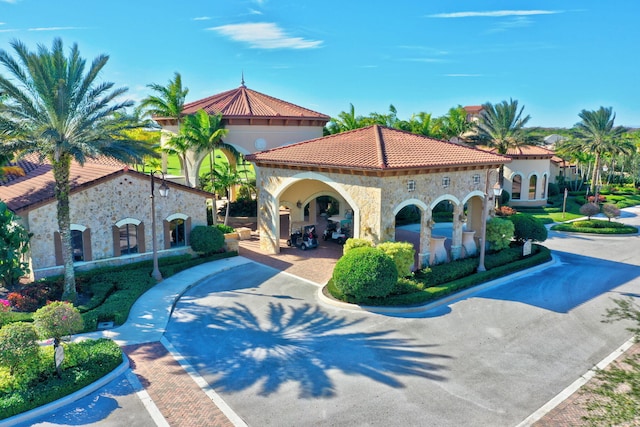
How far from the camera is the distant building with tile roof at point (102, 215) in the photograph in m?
18.5

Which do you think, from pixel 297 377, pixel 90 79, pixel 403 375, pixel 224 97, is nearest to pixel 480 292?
pixel 403 375

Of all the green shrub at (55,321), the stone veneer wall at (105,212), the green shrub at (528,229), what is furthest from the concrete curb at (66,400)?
the green shrub at (528,229)

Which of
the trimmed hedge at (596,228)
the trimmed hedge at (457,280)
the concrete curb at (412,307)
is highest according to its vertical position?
the trimmed hedge at (596,228)

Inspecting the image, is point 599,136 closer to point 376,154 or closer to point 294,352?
point 376,154

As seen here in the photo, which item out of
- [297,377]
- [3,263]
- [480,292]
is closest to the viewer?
[297,377]

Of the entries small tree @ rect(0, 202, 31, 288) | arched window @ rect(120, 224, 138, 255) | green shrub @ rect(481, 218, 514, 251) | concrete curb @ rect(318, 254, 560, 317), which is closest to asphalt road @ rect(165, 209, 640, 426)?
concrete curb @ rect(318, 254, 560, 317)

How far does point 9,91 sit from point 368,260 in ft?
42.3

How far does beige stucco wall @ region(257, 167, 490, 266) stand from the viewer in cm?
1947

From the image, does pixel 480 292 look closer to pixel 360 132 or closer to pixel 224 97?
pixel 360 132

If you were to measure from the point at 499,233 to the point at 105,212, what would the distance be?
18.0m

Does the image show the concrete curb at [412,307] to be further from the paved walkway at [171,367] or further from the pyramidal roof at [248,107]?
the pyramidal roof at [248,107]

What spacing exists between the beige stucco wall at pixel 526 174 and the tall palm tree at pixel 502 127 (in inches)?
97.8

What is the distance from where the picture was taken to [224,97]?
3441 cm

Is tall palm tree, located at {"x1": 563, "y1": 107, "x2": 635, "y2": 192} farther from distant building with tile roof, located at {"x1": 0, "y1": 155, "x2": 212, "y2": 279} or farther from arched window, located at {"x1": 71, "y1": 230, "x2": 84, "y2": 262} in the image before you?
arched window, located at {"x1": 71, "y1": 230, "x2": 84, "y2": 262}
